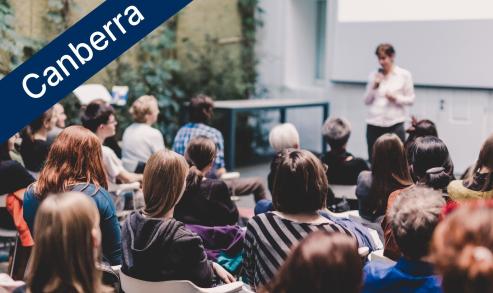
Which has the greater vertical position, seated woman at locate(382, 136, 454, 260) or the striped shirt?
seated woman at locate(382, 136, 454, 260)

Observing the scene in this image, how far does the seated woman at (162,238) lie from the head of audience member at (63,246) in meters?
0.78

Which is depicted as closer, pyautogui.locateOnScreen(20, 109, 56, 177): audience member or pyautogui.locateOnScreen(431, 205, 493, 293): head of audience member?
pyautogui.locateOnScreen(431, 205, 493, 293): head of audience member

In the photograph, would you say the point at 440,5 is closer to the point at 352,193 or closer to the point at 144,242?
the point at 352,193

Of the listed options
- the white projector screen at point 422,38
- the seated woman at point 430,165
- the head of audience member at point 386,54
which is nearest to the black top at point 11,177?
the seated woman at point 430,165

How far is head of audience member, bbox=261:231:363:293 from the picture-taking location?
1704mm

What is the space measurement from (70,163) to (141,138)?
7.42 feet

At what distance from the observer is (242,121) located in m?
9.36

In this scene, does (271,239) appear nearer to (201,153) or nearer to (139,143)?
(201,153)

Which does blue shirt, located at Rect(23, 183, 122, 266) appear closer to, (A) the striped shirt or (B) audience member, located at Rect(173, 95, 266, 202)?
(A) the striped shirt

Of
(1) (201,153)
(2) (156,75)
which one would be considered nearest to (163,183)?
(1) (201,153)

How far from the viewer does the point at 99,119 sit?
16.1 feet

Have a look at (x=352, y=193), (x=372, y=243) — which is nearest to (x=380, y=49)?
(x=352, y=193)

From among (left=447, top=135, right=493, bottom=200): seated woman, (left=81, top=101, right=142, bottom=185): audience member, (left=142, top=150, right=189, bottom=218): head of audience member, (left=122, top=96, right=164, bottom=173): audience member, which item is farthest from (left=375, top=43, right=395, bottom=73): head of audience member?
(left=142, top=150, right=189, bottom=218): head of audience member

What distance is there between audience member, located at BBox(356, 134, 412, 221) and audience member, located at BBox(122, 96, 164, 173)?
2159mm
